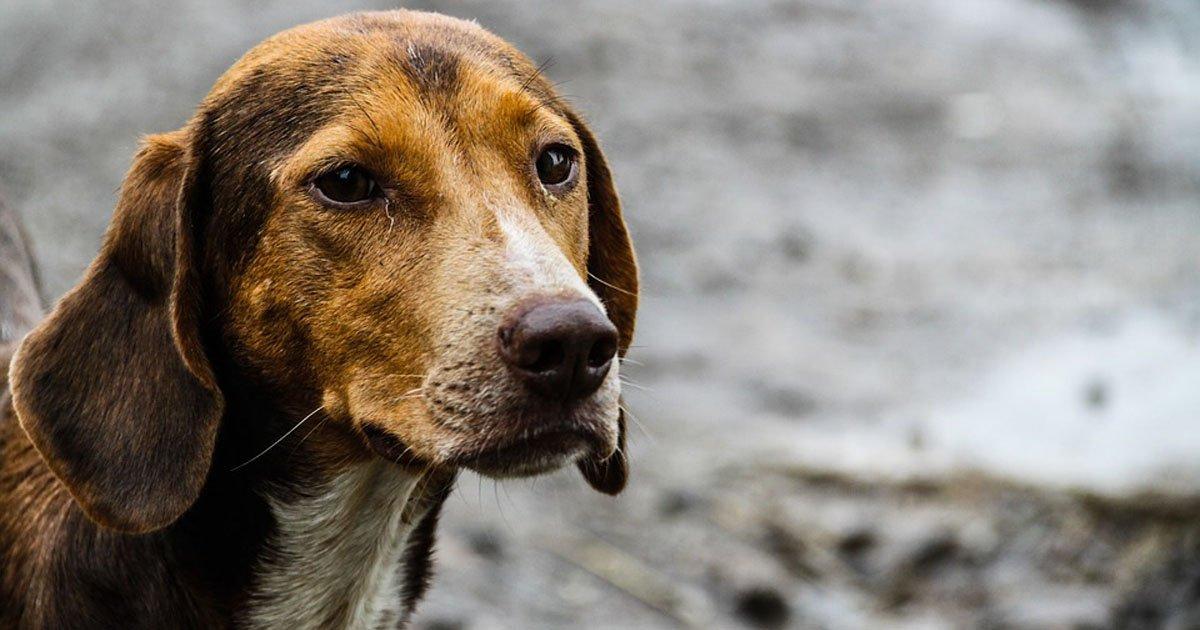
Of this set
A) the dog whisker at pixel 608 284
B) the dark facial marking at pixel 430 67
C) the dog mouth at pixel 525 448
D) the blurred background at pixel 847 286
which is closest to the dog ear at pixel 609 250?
the dog whisker at pixel 608 284

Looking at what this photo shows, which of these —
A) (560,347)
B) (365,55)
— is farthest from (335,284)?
(560,347)

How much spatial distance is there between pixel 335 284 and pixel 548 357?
2.08ft

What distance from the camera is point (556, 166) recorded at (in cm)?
391

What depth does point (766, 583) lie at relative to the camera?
635cm

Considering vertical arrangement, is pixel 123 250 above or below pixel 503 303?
below

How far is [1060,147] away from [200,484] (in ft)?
31.6

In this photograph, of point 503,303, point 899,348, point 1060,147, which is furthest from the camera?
point 1060,147

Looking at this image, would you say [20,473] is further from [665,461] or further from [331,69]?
[665,461]

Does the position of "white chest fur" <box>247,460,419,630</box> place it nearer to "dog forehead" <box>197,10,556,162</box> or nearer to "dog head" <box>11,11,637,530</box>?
"dog head" <box>11,11,637,530</box>

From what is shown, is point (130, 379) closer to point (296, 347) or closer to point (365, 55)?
point (296, 347)

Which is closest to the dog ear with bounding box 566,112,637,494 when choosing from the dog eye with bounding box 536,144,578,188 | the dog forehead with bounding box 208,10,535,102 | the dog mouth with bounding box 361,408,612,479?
the dog eye with bounding box 536,144,578,188

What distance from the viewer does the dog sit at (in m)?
3.41

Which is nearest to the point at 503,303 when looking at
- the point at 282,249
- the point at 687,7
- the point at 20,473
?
the point at 282,249

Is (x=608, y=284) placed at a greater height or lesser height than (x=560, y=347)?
lesser
